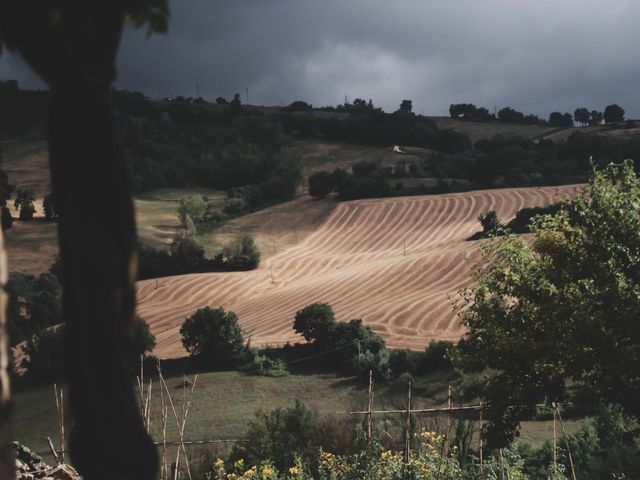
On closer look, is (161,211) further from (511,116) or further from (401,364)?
(511,116)

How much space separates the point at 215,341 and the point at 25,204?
41.2 metres

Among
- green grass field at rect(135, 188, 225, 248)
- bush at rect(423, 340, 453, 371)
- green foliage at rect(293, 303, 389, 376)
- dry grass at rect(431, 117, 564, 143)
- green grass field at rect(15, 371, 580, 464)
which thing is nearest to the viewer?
green grass field at rect(15, 371, 580, 464)

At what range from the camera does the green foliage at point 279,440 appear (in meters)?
15.0

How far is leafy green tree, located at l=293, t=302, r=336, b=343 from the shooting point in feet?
105

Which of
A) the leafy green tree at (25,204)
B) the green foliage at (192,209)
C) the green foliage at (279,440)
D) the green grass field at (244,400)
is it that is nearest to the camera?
the green foliage at (279,440)

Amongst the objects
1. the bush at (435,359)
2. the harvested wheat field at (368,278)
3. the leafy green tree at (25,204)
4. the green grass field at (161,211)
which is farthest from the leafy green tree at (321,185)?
the bush at (435,359)

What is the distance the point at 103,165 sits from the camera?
2.74m

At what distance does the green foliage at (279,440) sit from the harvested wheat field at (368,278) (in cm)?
1223

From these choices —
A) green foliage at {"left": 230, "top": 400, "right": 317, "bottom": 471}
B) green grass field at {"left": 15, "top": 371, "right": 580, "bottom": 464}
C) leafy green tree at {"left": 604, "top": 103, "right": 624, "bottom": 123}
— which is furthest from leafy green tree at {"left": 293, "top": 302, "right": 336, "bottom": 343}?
leafy green tree at {"left": 604, "top": 103, "right": 624, "bottom": 123}

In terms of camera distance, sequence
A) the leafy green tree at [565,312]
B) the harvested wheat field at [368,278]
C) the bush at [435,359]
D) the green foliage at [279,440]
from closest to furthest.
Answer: the leafy green tree at [565,312], the green foliage at [279,440], the bush at [435,359], the harvested wheat field at [368,278]

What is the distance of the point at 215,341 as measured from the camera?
99.9ft

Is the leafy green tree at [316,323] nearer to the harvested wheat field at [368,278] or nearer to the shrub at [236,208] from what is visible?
the harvested wheat field at [368,278]

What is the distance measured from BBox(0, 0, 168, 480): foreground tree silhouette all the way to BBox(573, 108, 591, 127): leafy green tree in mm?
131116

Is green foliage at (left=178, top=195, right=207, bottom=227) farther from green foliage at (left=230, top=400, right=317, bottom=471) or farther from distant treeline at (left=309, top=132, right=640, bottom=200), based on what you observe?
green foliage at (left=230, top=400, right=317, bottom=471)
